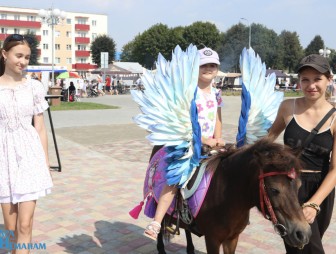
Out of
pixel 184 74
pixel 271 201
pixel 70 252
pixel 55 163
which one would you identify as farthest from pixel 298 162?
pixel 55 163

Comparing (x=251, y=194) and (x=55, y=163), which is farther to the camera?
(x=55, y=163)

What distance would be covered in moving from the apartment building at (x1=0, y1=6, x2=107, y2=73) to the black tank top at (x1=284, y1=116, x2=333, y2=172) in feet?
247

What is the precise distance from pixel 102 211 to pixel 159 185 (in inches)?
85.2

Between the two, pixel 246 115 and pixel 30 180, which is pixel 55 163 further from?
pixel 246 115

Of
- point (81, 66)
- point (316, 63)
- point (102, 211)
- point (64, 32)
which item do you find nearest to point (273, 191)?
point (316, 63)

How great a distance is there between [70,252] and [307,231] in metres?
2.72

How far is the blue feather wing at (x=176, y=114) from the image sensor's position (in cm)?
279

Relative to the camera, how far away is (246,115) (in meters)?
3.05

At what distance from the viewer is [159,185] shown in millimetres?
3250

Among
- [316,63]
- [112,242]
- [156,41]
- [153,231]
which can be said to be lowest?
[112,242]

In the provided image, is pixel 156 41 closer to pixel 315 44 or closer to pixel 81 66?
pixel 81 66

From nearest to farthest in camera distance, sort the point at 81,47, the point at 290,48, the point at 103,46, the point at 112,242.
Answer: the point at 112,242 < the point at 103,46 < the point at 290,48 < the point at 81,47

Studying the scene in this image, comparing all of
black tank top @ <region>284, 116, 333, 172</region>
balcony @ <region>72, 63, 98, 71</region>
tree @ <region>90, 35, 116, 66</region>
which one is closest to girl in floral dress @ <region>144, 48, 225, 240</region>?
black tank top @ <region>284, 116, 333, 172</region>

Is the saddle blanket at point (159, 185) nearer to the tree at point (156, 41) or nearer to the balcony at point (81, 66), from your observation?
the tree at point (156, 41)
